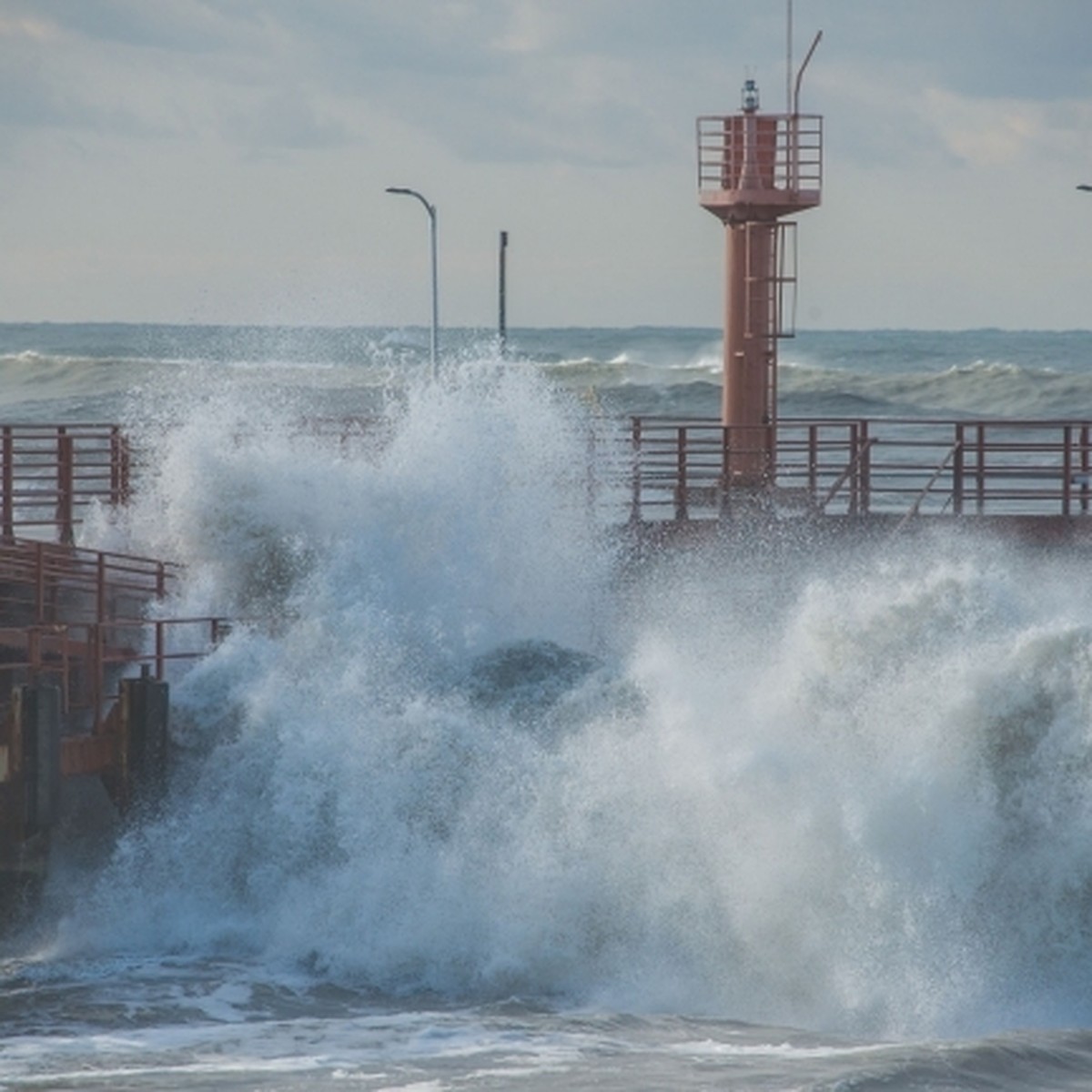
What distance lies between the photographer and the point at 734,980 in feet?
45.3

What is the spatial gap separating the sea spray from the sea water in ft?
0.09

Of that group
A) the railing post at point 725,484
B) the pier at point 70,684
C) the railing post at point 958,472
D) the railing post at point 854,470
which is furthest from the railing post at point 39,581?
the railing post at point 958,472

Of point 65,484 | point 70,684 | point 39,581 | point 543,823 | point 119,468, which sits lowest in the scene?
point 543,823

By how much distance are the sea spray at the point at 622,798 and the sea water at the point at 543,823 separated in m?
0.03

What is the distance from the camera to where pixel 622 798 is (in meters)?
15.2

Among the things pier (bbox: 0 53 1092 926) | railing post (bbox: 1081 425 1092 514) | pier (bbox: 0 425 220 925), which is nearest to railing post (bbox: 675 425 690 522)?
pier (bbox: 0 53 1092 926)

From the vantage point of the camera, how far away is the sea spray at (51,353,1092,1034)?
13.8m

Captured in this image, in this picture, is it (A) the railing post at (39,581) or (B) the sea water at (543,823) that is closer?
(B) the sea water at (543,823)

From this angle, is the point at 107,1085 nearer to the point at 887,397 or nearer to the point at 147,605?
the point at 147,605

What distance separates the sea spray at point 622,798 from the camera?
1383 centimetres

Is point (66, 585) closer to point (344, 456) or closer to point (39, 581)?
point (39, 581)

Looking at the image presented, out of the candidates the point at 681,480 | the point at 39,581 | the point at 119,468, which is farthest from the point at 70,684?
the point at 681,480

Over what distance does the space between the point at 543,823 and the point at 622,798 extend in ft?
1.85

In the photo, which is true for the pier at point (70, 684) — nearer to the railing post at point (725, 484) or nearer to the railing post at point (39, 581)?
the railing post at point (39, 581)
